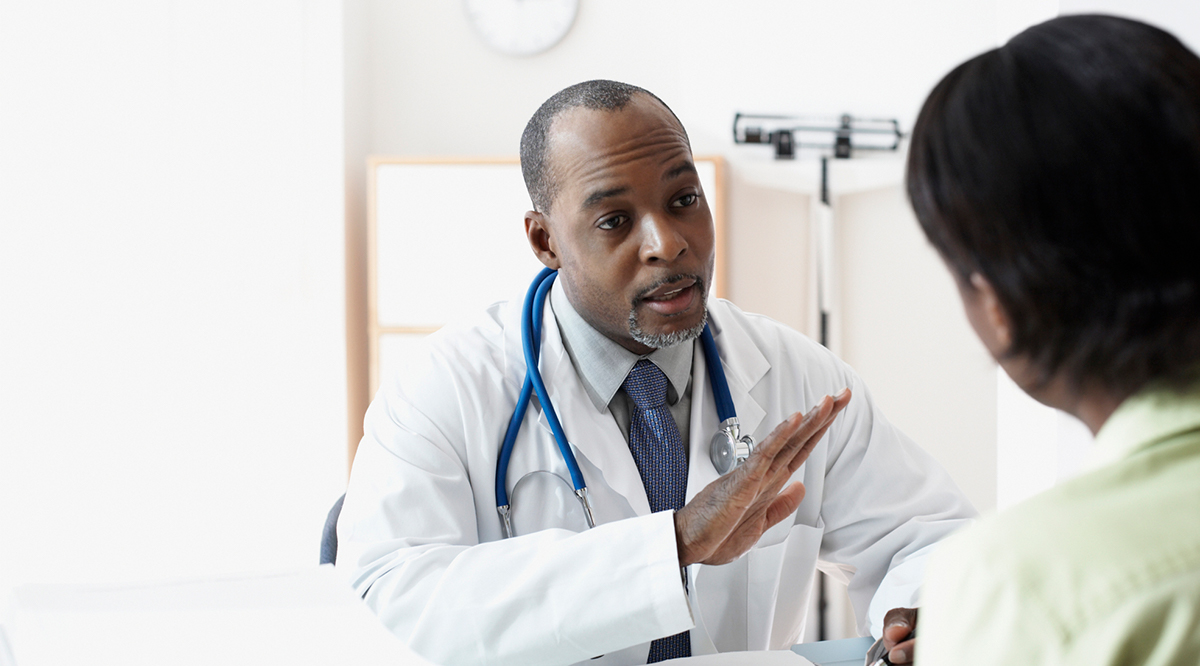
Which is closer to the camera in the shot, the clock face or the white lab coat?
the white lab coat

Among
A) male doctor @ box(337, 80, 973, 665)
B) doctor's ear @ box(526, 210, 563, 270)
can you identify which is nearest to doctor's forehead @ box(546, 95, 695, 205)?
male doctor @ box(337, 80, 973, 665)

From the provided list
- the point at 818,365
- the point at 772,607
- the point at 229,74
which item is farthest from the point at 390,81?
the point at 772,607

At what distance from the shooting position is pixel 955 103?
48 centimetres

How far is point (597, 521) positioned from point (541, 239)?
0.45 meters

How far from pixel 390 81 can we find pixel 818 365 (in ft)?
7.16

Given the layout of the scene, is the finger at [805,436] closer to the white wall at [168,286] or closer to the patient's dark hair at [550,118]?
Answer: the patient's dark hair at [550,118]

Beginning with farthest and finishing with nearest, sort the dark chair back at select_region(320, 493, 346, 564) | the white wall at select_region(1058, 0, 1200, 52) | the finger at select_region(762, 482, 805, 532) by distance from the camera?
the dark chair back at select_region(320, 493, 346, 564), the white wall at select_region(1058, 0, 1200, 52), the finger at select_region(762, 482, 805, 532)

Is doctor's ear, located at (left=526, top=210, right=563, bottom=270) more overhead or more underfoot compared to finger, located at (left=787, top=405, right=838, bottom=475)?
more overhead

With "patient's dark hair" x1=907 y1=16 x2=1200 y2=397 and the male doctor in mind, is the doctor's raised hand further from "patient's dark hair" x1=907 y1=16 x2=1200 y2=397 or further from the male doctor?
"patient's dark hair" x1=907 y1=16 x2=1200 y2=397

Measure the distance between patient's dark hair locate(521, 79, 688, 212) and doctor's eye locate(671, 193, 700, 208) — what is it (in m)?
0.11

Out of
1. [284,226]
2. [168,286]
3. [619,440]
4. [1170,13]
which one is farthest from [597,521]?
[284,226]

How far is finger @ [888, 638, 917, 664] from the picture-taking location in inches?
35.6

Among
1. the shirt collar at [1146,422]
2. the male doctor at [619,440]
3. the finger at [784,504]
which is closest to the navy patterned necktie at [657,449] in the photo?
the male doctor at [619,440]

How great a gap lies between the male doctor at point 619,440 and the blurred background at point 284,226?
253 mm
